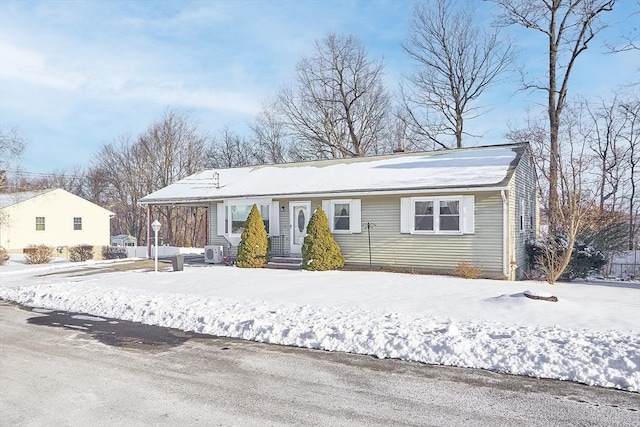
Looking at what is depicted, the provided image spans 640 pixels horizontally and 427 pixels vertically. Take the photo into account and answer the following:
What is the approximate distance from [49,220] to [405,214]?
92.7 feet

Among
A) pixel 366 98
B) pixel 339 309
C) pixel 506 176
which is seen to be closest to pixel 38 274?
pixel 339 309

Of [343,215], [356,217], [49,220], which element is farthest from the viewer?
[49,220]

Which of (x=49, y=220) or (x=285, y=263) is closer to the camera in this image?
(x=285, y=263)

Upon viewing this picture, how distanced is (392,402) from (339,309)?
4257 millimetres

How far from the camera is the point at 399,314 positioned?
831 cm

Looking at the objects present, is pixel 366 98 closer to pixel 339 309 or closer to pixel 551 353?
pixel 339 309

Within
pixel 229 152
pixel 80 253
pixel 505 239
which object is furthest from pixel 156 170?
pixel 505 239

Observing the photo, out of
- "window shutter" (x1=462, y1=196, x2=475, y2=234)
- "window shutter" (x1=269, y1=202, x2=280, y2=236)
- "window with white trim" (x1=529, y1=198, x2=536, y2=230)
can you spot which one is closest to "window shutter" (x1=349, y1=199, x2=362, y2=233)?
"window shutter" (x1=269, y1=202, x2=280, y2=236)

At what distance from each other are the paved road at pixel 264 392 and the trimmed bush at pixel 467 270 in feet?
27.2

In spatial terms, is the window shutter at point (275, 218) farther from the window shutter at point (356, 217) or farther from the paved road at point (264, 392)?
the paved road at point (264, 392)

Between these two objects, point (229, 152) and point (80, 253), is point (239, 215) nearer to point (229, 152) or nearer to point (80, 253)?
point (80, 253)

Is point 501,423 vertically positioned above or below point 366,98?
below

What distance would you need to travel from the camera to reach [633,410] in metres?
4.40

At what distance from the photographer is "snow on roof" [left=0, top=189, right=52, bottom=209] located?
102ft
